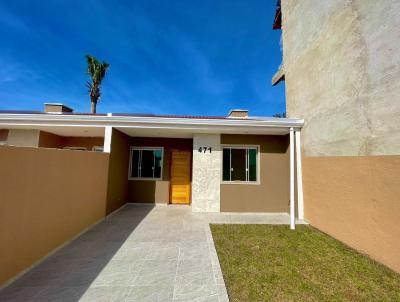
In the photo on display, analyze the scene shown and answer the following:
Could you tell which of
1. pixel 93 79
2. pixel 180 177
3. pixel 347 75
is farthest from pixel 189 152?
pixel 93 79

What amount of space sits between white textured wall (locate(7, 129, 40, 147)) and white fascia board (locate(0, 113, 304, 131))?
1.02m

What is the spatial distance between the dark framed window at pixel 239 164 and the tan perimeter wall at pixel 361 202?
2352 mm

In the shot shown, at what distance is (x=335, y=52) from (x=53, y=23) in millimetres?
11542

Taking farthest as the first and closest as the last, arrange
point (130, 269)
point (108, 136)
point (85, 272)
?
point (108, 136) < point (130, 269) < point (85, 272)

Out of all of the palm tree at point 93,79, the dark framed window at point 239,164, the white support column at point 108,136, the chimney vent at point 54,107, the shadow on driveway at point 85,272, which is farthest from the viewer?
the palm tree at point 93,79

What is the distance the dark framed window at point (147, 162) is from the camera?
9.67 meters

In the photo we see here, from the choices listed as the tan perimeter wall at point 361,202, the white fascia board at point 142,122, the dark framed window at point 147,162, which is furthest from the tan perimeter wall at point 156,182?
the tan perimeter wall at point 361,202

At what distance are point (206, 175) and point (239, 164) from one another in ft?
5.00

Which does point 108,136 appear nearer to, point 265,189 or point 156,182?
point 156,182

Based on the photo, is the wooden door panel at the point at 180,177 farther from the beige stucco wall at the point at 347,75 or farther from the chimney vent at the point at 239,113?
the beige stucco wall at the point at 347,75

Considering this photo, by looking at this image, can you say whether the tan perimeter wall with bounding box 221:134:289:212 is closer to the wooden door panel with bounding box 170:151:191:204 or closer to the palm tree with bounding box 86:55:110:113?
the wooden door panel with bounding box 170:151:191:204

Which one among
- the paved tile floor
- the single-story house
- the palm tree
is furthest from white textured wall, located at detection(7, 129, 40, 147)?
the palm tree

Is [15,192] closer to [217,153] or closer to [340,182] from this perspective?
[217,153]

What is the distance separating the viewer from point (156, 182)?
964 centimetres
